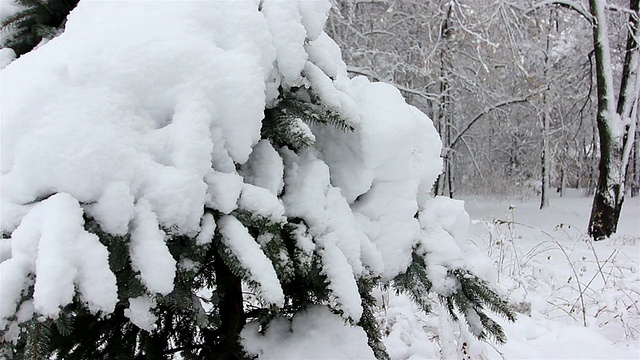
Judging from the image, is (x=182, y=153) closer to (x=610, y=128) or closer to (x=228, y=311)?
(x=228, y=311)

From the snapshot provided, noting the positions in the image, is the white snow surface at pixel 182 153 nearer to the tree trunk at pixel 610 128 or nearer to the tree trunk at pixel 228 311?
the tree trunk at pixel 228 311

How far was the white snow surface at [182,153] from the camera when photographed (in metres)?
0.82

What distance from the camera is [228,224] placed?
3.18 ft

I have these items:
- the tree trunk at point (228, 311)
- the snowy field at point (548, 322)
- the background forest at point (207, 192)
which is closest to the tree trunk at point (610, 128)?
the snowy field at point (548, 322)

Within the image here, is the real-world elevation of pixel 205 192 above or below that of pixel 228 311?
above

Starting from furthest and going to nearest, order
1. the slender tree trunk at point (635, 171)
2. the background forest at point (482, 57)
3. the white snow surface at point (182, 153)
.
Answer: the slender tree trunk at point (635, 171)
the background forest at point (482, 57)
the white snow surface at point (182, 153)

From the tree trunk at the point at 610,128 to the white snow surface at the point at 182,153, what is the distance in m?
7.41

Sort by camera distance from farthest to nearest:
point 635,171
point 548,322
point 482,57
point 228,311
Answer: point 635,171, point 482,57, point 548,322, point 228,311

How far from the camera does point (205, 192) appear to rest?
0.94m

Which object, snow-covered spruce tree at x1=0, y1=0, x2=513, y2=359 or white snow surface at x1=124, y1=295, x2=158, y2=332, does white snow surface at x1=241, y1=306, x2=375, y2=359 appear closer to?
snow-covered spruce tree at x1=0, y1=0, x2=513, y2=359

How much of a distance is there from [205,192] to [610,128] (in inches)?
319

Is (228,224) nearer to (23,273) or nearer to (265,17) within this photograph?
(23,273)

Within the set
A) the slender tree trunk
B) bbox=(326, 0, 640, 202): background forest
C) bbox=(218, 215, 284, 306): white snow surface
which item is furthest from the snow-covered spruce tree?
the slender tree trunk

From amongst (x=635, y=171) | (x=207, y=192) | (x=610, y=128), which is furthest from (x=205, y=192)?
(x=635, y=171)
